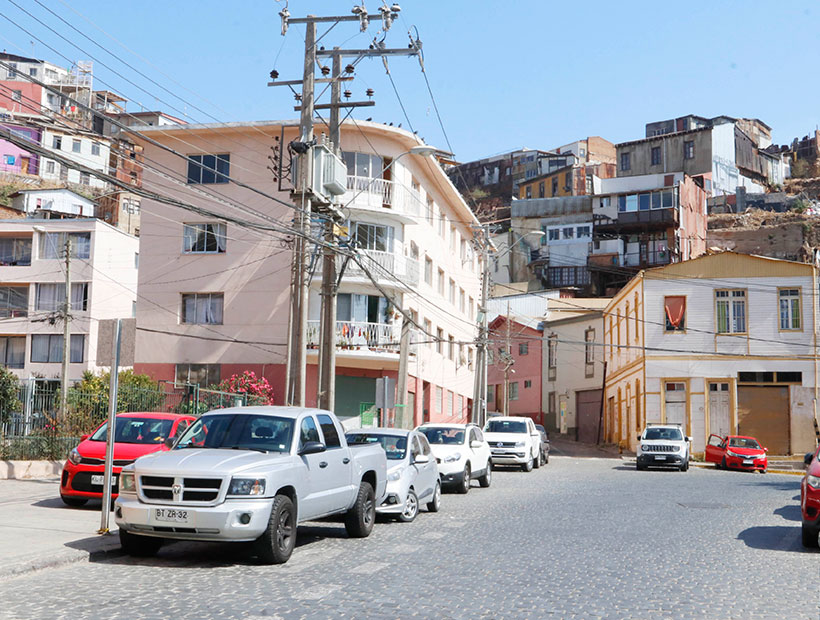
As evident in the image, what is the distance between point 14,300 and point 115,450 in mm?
42523

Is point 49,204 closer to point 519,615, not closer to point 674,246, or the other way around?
point 674,246

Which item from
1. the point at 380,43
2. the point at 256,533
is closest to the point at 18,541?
the point at 256,533

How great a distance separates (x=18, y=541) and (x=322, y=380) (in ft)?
40.6

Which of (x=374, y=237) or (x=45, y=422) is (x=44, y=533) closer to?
(x=45, y=422)

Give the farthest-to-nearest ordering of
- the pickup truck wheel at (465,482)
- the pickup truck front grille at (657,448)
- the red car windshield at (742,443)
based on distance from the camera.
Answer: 1. the red car windshield at (742,443)
2. the pickup truck front grille at (657,448)
3. the pickup truck wheel at (465,482)

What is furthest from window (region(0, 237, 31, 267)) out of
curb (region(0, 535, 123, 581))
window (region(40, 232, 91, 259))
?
curb (region(0, 535, 123, 581))

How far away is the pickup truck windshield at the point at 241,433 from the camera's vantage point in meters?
11.7

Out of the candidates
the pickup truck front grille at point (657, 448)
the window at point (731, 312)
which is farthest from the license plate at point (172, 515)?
the window at point (731, 312)

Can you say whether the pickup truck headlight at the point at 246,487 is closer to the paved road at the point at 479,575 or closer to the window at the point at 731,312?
the paved road at the point at 479,575

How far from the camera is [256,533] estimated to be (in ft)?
33.9

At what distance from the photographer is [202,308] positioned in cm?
4084

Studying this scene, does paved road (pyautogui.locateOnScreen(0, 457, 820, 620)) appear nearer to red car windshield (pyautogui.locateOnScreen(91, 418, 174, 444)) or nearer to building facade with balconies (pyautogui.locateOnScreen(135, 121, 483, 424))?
red car windshield (pyautogui.locateOnScreen(91, 418, 174, 444))

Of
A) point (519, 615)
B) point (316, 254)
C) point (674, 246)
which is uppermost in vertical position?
point (674, 246)

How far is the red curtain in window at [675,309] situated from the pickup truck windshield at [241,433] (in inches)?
1506
